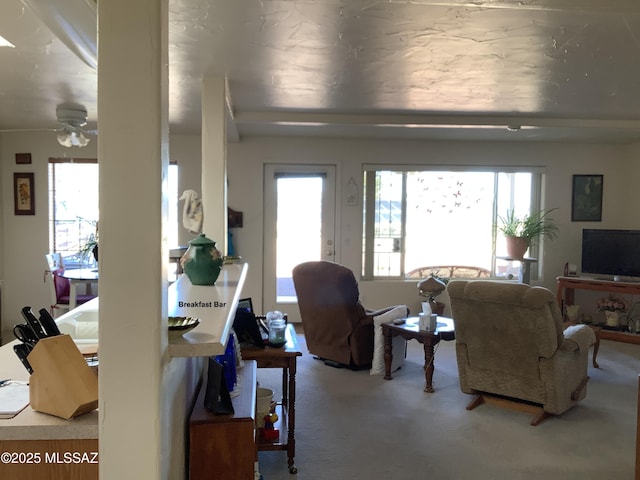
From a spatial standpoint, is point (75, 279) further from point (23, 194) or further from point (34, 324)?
point (34, 324)

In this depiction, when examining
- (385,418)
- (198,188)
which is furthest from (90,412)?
(198,188)

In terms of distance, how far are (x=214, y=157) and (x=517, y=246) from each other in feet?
14.1

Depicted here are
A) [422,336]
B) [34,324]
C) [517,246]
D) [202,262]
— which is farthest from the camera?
[517,246]

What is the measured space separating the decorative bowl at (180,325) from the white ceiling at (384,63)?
134 centimetres

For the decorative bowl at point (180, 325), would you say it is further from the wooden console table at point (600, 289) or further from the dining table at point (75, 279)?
the wooden console table at point (600, 289)

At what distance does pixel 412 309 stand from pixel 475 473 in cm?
362

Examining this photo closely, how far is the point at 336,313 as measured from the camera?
4.28m

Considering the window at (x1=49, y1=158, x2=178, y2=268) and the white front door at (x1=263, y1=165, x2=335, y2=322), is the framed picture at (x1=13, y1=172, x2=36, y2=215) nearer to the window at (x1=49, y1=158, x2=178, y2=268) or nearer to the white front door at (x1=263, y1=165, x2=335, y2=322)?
the window at (x1=49, y1=158, x2=178, y2=268)

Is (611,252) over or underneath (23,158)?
underneath

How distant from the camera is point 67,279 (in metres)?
5.16

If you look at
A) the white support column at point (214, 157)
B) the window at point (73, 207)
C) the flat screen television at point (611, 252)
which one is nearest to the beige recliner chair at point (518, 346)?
the white support column at point (214, 157)

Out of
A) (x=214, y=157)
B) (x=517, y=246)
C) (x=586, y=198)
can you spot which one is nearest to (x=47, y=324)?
(x=214, y=157)

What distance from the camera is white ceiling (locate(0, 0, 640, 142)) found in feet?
7.32

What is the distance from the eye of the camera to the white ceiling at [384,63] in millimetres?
2230
